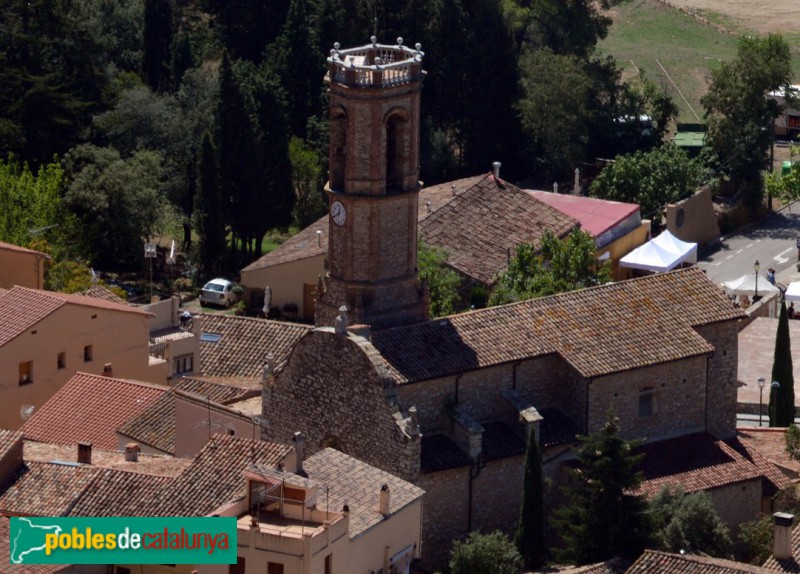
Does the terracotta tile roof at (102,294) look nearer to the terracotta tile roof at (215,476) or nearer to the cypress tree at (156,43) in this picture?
the terracotta tile roof at (215,476)

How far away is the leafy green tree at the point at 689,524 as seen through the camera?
6444cm

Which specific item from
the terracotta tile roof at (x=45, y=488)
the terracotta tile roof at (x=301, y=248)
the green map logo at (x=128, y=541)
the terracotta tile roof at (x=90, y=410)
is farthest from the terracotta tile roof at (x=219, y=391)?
the terracotta tile roof at (x=301, y=248)

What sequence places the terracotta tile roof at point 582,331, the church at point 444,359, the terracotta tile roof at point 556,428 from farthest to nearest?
the terracotta tile roof at point 556,428 → the terracotta tile roof at point 582,331 → the church at point 444,359

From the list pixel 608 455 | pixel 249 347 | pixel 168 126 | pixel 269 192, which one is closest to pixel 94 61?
pixel 168 126

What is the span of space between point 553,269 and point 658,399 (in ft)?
47.8

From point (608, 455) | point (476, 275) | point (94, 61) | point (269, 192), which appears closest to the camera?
point (608, 455)

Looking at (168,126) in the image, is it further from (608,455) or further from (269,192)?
(608,455)

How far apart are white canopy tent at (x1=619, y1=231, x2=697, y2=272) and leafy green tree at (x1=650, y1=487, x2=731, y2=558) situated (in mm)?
27700

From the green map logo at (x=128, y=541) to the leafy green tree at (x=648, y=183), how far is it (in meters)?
47.8

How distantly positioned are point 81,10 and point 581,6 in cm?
2280

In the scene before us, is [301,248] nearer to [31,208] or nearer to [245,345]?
[31,208]

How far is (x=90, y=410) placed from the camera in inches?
2771

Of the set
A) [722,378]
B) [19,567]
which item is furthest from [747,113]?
[19,567]

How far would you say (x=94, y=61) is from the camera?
347 feet
